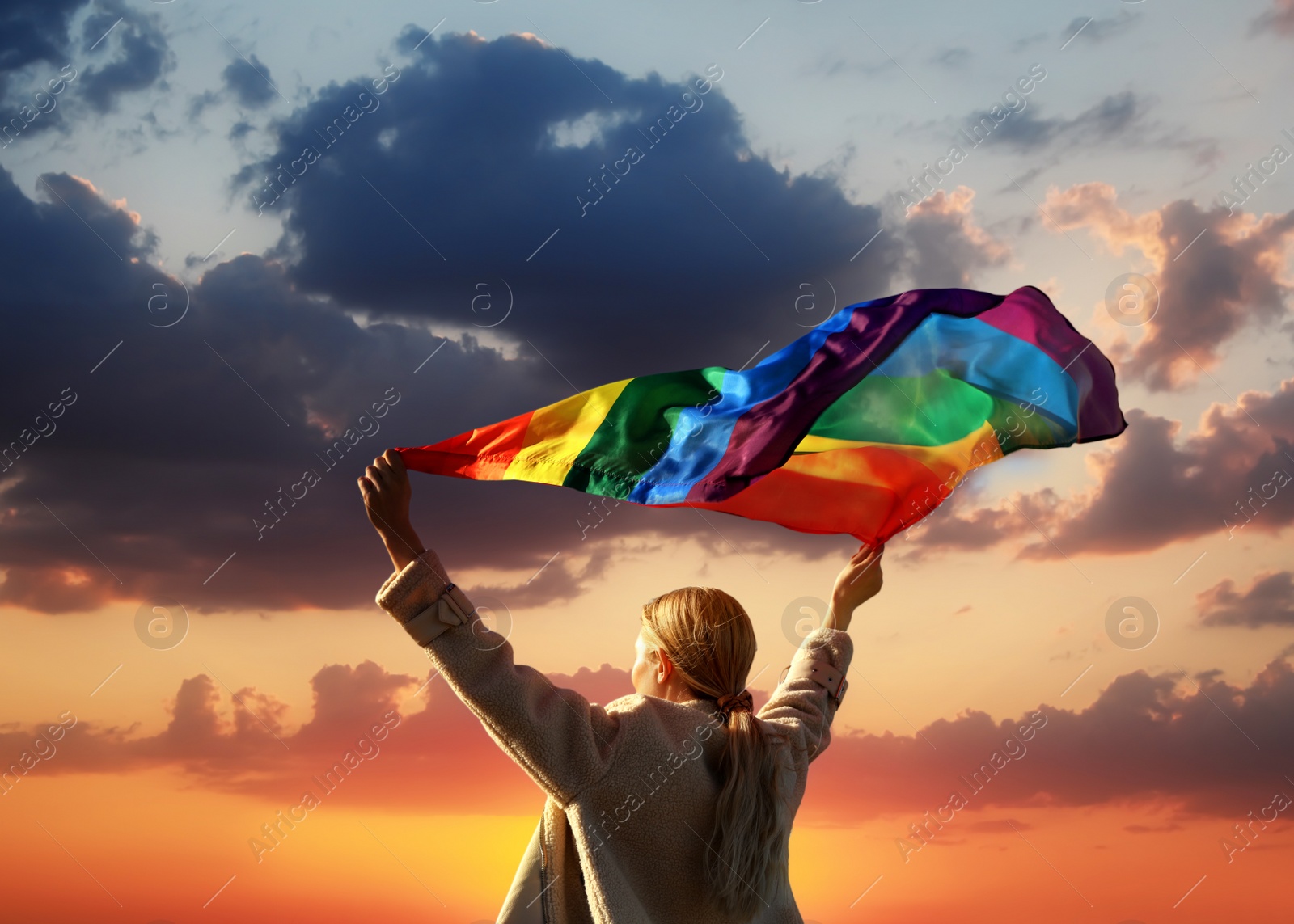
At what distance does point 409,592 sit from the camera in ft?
10.8

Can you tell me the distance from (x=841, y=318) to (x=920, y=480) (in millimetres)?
865

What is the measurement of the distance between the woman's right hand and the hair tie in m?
0.88

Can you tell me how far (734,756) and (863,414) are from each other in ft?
6.33

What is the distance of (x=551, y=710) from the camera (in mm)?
3250

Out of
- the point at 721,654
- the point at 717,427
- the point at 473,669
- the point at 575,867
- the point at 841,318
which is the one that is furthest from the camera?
the point at 841,318

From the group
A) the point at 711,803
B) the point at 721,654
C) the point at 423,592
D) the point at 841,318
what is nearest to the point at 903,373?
the point at 841,318

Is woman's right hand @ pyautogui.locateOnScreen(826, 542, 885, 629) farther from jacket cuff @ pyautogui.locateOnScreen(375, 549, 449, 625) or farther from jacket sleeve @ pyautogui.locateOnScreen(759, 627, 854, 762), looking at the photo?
jacket cuff @ pyautogui.locateOnScreen(375, 549, 449, 625)

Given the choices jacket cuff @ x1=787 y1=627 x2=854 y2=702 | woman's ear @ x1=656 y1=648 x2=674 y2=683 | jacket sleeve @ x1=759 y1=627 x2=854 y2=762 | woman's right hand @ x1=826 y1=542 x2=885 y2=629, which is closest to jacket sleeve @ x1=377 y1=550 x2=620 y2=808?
woman's ear @ x1=656 y1=648 x2=674 y2=683

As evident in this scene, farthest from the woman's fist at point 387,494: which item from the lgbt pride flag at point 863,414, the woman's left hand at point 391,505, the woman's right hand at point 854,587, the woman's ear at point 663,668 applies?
the woman's right hand at point 854,587

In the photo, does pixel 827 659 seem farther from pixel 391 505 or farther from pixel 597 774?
pixel 391 505

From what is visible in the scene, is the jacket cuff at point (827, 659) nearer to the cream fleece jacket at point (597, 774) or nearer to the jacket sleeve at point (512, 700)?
the cream fleece jacket at point (597, 774)

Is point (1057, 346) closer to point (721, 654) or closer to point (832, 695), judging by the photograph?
point (832, 695)

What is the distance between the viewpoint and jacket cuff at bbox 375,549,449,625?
129 inches

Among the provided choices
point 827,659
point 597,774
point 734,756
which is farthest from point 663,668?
point 827,659
